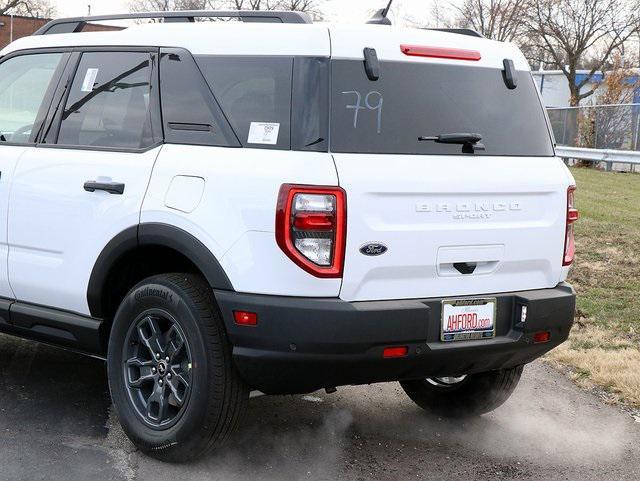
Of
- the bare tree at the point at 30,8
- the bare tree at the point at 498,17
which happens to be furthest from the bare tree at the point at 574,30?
the bare tree at the point at 30,8

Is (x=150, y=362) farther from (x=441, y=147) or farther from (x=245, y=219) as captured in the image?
(x=441, y=147)

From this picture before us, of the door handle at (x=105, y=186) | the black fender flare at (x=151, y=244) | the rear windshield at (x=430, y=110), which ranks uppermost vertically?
the rear windshield at (x=430, y=110)

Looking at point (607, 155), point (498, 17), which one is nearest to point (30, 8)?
point (498, 17)

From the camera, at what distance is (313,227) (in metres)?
3.66

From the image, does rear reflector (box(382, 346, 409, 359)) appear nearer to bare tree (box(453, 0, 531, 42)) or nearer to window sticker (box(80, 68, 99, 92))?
window sticker (box(80, 68, 99, 92))

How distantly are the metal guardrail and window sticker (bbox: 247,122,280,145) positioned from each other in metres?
17.1

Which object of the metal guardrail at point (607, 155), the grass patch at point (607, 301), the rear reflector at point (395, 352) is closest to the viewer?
the rear reflector at point (395, 352)

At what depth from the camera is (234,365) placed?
395 cm

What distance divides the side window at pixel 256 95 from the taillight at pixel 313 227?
0.25 m

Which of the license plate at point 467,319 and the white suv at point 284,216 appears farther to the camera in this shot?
the license plate at point 467,319

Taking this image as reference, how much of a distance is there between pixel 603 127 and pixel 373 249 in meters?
22.8

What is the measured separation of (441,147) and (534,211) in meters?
0.56

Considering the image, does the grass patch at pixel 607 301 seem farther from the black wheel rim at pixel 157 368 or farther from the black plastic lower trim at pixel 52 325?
the black plastic lower trim at pixel 52 325

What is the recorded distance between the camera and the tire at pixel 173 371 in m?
3.95
